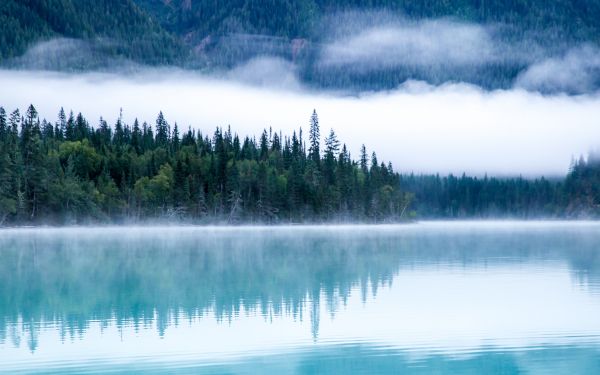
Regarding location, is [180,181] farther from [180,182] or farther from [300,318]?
[300,318]

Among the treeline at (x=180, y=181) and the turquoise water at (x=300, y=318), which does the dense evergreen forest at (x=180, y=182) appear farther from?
the turquoise water at (x=300, y=318)

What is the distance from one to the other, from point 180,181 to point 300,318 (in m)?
125

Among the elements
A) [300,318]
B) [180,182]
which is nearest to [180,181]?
[180,182]

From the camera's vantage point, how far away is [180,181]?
150 m

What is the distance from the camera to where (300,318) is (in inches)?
1079

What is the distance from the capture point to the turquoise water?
68.3 ft

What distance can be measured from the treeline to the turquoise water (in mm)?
80819

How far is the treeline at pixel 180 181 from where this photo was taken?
12650 centimetres

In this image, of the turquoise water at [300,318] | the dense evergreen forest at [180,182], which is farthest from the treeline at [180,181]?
the turquoise water at [300,318]

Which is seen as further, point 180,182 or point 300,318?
point 180,182

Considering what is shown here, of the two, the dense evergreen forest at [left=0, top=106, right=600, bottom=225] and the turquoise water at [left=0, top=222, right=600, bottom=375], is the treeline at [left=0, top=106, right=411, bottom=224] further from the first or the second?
the turquoise water at [left=0, top=222, right=600, bottom=375]

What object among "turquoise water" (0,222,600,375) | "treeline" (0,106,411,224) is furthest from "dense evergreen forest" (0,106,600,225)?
"turquoise water" (0,222,600,375)

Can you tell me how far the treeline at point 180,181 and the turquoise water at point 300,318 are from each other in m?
80.8

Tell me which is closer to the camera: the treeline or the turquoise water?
the turquoise water
